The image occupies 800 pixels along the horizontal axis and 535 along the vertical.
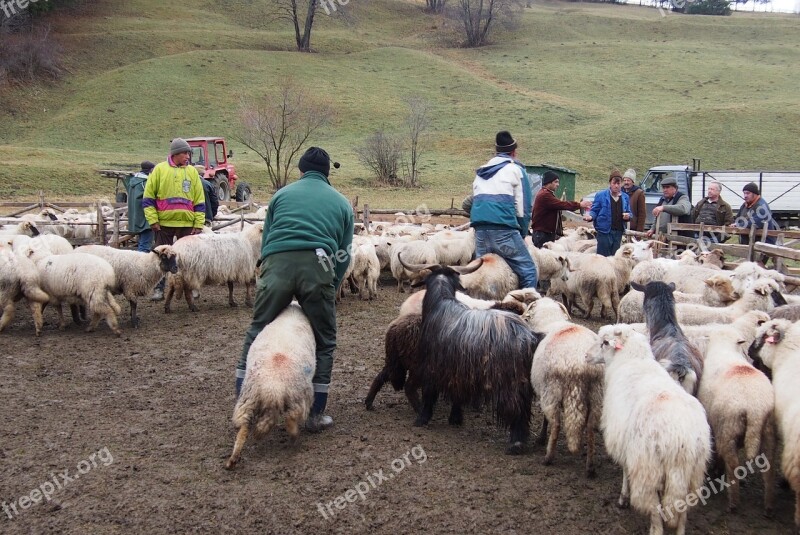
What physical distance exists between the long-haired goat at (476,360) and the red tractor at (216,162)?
1840 cm

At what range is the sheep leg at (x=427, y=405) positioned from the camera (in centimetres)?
520

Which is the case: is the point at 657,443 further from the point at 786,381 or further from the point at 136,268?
the point at 136,268

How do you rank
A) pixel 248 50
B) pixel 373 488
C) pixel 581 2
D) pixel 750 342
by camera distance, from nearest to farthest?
pixel 373 488, pixel 750 342, pixel 248 50, pixel 581 2

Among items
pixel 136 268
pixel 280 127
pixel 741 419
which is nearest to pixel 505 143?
pixel 741 419

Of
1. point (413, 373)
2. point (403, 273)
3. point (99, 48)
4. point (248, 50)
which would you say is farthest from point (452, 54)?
point (413, 373)

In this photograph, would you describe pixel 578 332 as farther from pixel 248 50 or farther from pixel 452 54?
pixel 452 54

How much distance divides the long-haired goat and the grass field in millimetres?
21139

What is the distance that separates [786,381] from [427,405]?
248 centimetres

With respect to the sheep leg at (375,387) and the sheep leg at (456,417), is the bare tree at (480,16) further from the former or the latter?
the sheep leg at (456,417)

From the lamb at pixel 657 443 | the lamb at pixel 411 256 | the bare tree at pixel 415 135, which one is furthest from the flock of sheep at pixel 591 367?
the bare tree at pixel 415 135

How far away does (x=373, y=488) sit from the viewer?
418cm

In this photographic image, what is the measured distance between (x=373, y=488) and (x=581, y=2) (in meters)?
99.2

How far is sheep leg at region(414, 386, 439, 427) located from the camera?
5199 mm

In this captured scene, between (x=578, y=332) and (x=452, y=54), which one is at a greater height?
(x=452, y=54)
